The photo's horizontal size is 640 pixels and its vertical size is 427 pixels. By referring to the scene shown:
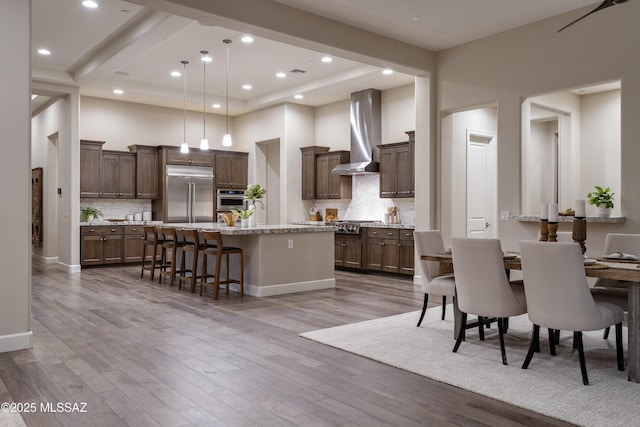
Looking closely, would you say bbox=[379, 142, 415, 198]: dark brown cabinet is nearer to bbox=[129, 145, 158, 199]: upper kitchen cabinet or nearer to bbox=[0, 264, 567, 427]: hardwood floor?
bbox=[0, 264, 567, 427]: hardwood floor

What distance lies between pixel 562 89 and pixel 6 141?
5499 mm

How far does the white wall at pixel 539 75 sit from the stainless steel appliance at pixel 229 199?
219 inches

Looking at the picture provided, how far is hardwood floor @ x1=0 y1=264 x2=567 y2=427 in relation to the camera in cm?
270

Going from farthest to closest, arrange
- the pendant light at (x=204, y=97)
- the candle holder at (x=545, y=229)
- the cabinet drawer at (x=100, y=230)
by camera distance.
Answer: the cabinet drawer at (x=100, y=230)
the pendant light at (x=204, y=97)
the candle holder at (x=545, y=229)

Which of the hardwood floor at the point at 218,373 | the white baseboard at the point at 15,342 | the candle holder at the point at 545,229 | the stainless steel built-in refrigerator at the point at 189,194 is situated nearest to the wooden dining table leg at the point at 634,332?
the candle holder at the point at 545,229

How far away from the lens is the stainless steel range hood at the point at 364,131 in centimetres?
898

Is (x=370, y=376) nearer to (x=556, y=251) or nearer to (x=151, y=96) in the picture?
(x=556, y=251)

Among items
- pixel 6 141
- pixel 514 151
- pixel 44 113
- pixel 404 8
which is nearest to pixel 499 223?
pixel 514 151

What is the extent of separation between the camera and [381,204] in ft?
30.2

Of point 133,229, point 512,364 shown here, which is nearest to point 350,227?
point 133,229

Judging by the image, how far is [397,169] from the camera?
27.7 ft

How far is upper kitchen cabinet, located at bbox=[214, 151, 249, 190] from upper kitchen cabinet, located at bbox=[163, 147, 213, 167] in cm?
20

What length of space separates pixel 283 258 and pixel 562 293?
13.1 ft

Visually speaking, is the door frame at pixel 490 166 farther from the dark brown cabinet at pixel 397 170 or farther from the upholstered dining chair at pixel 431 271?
the upholstered dining chair at pixel 431 271
